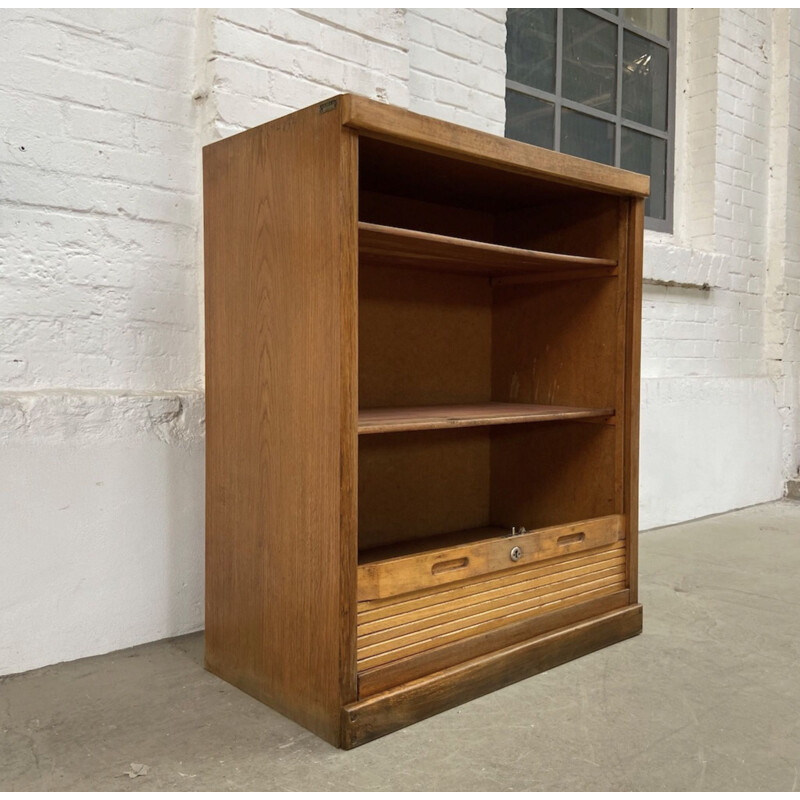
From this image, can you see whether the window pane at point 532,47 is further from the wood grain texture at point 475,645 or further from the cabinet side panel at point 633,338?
the wood grain texture at point 475,645

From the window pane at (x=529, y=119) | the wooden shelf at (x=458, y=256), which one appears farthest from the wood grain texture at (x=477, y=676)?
the window pane at (x=529, y=119)

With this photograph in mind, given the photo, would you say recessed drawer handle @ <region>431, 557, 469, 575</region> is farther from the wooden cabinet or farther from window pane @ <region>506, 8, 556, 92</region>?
window pane @ <region>506, 8, 556, 92</region>

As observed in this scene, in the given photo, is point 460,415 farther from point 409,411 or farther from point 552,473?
point 552,473

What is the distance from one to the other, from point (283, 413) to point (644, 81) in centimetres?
314

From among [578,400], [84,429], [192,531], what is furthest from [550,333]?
[84,429]

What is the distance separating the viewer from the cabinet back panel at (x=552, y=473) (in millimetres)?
2316

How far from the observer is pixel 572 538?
2.13m

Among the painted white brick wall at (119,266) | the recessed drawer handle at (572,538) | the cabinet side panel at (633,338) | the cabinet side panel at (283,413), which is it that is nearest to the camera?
the cabinet side panel at (283,413)

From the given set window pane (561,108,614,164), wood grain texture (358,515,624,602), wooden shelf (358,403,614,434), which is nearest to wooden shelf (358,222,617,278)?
wooden shelf (358,403,614,434)

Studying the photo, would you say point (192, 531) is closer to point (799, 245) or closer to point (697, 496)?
point (697, 496)

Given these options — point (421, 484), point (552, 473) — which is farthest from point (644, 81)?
point (421, 484)

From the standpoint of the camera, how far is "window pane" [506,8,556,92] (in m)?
3.38

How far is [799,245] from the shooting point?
14.2 feet

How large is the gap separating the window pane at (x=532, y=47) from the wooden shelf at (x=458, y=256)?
132cm
